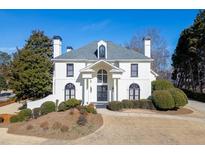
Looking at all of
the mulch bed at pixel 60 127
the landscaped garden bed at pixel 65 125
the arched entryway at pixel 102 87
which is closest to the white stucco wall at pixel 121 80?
the arched entryway at pixel 102 87

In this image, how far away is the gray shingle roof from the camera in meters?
28.3

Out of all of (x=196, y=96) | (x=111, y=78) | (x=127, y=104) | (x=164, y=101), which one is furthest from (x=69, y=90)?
(x=196, y=96)

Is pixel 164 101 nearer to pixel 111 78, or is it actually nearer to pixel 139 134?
pixel 111 78

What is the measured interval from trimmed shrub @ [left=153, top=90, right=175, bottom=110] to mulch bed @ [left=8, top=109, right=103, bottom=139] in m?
8.81

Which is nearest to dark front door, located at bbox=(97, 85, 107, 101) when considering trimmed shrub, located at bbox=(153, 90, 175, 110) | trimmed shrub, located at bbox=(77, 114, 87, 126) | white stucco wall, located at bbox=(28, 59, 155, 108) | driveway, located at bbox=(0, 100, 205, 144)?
white stucco wall, located at bbox=(28, 59, 155, 108)

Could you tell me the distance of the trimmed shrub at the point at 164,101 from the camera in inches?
958

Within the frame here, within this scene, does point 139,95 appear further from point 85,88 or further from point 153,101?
point 85,88

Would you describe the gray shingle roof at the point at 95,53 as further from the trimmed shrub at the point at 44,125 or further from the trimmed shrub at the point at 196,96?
the trimmed shrub at the point at 196,96

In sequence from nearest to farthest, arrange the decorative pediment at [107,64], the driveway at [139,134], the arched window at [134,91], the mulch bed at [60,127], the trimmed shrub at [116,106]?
the driveway at [139,134] < the mulch bed at [60,127] < the trimmed shrub at [116,106] < the decorative pediment at [107,64] < the arched window at [134,91]

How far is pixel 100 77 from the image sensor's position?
93.2 feet

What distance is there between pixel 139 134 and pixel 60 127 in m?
5.15

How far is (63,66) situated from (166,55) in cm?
3079

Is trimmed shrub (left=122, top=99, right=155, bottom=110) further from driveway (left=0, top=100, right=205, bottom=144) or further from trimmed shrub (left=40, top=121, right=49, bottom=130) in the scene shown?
trimmed shrub (left=40, top=121, right=49, bottom=130)

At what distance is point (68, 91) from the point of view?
2783 cm
